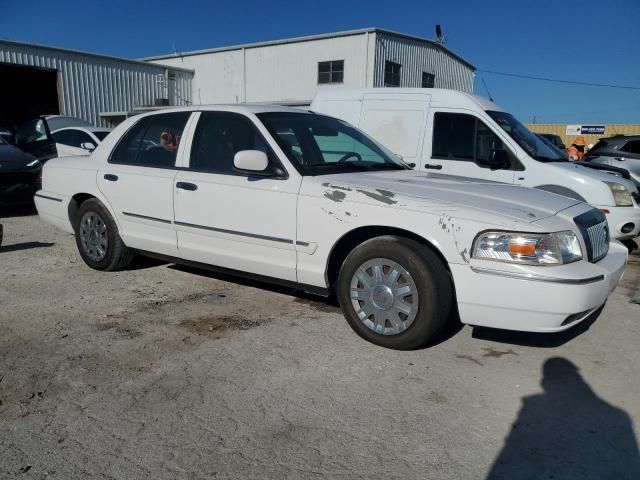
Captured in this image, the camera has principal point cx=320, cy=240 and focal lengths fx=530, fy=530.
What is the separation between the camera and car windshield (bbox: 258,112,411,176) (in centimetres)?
409

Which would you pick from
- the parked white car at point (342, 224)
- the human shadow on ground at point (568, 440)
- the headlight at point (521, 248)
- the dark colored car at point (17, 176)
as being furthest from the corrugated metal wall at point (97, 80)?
the human shadow on ground at point (568, 440)

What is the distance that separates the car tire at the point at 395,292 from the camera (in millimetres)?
3354

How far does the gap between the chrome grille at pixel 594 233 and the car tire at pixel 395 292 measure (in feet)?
3.16

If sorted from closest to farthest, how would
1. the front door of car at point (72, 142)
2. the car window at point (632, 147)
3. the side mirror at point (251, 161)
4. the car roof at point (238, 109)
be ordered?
1. the side mirror at point (251, 161)
2. the car roof at point (238, 109)
3. the car window at point (632, 147)
4. the front door of car at point (72, 142)

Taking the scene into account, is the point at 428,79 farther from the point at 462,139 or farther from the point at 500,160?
the point at 500,160

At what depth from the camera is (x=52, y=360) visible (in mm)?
3314

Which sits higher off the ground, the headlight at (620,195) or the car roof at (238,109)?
the car roof at (238,109)

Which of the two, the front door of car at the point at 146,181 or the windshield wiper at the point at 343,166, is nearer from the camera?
the windshield wiper at the point at 343,166

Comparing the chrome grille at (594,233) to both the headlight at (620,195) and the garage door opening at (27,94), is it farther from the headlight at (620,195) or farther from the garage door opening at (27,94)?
the garage door opening at (27,94)

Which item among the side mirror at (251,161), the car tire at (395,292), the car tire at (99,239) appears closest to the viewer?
the car tire at (395,292)

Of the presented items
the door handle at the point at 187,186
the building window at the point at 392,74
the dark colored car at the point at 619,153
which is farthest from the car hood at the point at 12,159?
the building window at the point at 392,74

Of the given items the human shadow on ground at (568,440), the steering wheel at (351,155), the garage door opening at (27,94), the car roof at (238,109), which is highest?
the garage door opening at (27,94)

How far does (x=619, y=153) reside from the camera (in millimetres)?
11047

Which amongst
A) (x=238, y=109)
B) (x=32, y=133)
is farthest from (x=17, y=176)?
(x=238, y=109)
